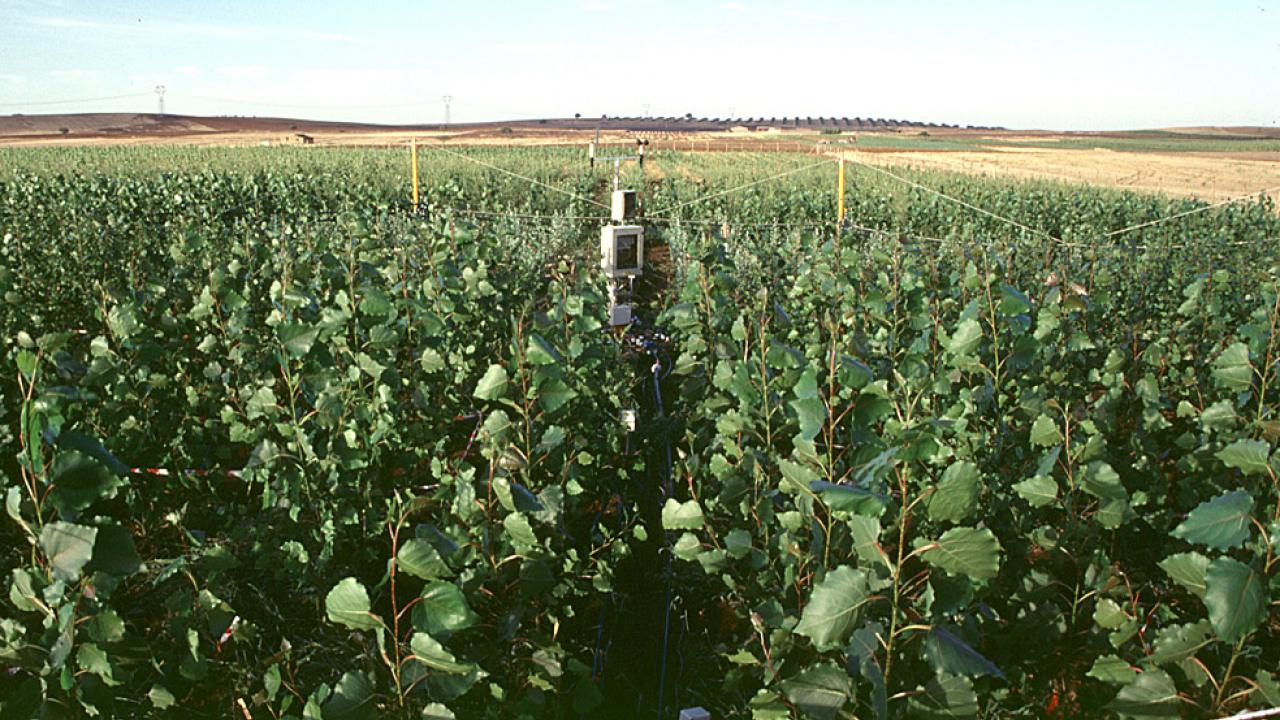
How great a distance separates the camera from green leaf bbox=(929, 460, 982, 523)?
183 cm

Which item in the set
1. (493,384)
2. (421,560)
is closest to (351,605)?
(421,560)

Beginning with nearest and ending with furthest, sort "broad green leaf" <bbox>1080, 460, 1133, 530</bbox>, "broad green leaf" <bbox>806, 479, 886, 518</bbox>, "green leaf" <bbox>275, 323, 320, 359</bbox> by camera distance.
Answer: "broad green leaf" <bbox>806, 479, 886, 518</bbox> → "broad green leaf" <bbox>1080, 460, 1133, 530</bbox> → "green leaf" <bbox>275, 323, 320, 359</bbox>

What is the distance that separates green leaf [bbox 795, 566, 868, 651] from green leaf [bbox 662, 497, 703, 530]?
0.88 metres

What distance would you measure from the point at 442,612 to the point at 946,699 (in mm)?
1034

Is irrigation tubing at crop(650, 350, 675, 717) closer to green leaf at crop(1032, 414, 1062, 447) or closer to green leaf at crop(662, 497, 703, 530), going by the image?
green leaf at crop(662, 497, 703, 530)

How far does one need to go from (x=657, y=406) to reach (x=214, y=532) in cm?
259

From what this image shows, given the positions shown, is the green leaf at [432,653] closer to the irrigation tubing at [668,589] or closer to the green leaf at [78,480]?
the green leaf at [78,480]

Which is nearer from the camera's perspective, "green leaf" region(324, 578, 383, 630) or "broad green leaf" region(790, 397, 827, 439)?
"green leaf" region(324, 578, 383, 630)

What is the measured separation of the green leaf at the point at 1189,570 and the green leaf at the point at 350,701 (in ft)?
6.32

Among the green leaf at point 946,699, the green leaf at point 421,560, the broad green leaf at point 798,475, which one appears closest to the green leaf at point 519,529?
the green leaf at point 421,560

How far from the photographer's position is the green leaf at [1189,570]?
2406mm

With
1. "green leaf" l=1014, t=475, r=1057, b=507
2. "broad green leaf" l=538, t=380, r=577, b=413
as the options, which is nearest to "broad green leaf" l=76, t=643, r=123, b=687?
"broad green leaf" l=538, t=380, r=577, b=413

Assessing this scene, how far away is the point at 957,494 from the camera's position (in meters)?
1.84

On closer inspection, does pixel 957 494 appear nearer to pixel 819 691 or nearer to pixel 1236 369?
pixel 819 691
